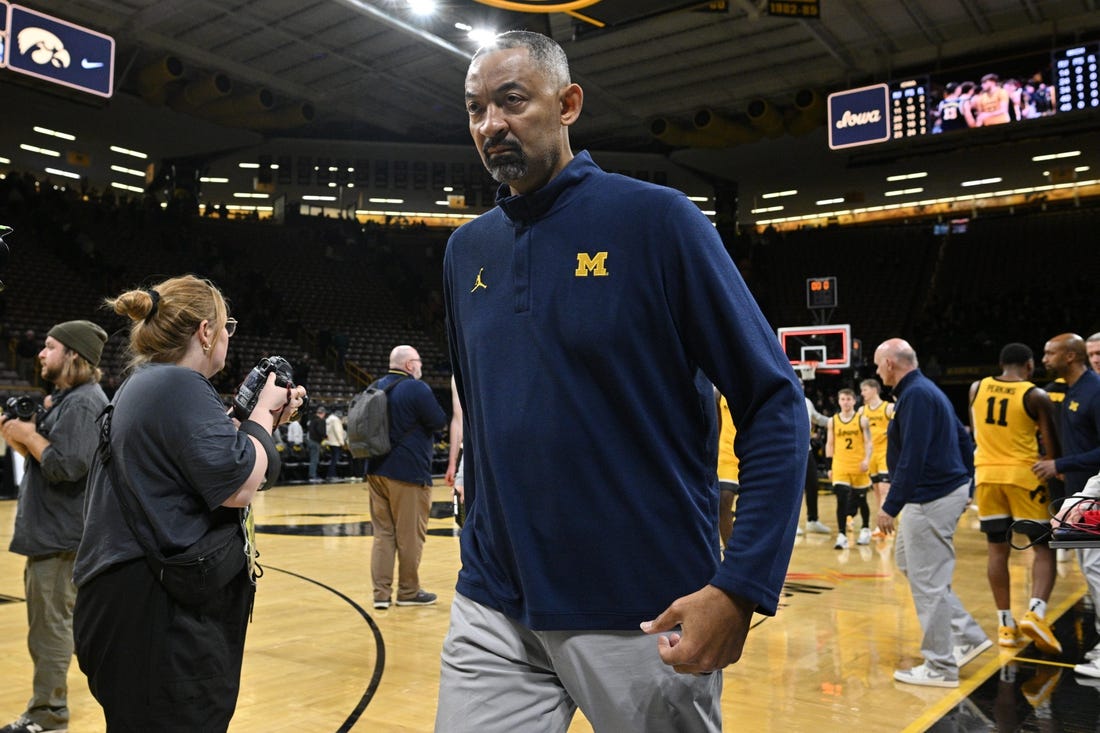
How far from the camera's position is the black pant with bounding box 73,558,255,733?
2312 mm

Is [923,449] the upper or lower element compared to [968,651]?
upper

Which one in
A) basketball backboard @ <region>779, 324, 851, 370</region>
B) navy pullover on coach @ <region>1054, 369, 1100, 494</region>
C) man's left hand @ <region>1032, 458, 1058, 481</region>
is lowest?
man's left hand @ <region>1032, 458, 1058, 481</region>

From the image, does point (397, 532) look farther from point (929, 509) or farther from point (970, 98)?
point (970, 98)

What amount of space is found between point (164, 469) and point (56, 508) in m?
1.81

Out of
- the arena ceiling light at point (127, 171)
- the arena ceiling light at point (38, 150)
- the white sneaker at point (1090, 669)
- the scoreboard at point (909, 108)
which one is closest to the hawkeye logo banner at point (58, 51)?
the scoreboard at point (909, 108)

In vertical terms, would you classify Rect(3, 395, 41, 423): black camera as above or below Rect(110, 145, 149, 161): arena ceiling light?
below

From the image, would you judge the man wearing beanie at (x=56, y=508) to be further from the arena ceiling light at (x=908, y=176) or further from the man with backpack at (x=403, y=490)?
the arena ceiling light at (x=908, y=176)

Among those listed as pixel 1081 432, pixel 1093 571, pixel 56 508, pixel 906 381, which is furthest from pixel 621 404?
pixel 1081 432

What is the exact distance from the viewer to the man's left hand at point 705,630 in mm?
1421

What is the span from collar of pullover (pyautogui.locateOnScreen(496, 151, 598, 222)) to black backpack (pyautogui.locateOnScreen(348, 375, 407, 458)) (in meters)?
4.92

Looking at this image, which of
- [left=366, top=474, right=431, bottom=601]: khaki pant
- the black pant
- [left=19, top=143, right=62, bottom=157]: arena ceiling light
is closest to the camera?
the black pant

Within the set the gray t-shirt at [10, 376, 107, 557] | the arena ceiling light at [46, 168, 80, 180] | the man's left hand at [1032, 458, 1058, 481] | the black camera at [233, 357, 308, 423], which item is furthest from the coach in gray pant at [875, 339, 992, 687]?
the arena ceiling light at [46, 168, 80, 180]

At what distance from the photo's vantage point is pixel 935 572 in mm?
4719

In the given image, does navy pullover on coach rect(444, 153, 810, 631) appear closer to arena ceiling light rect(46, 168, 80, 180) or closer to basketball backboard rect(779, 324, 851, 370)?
basketball backboard rect(779, 324, 851, 370)
